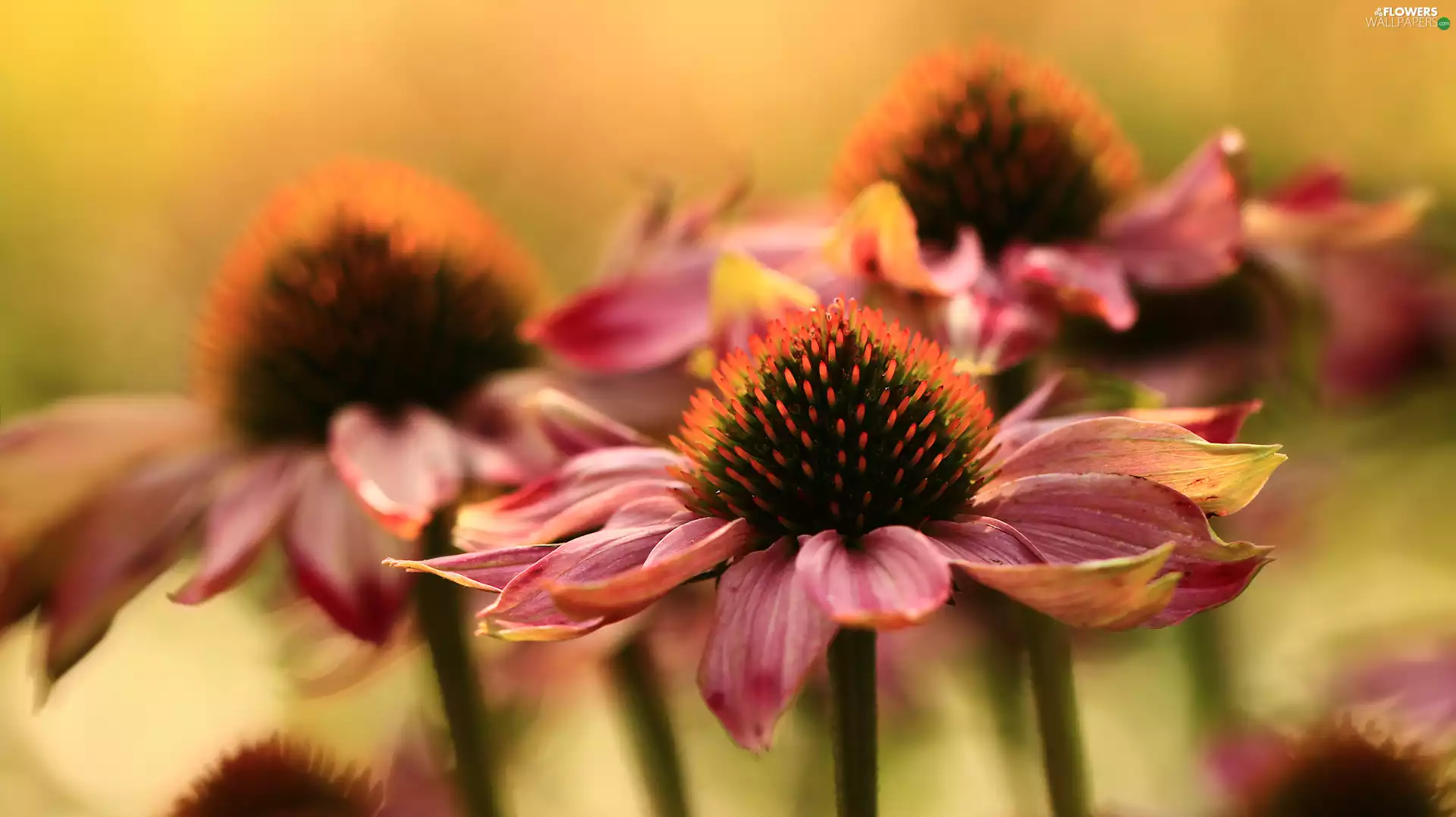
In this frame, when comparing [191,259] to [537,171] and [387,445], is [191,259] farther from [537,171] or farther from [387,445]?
[387,445]

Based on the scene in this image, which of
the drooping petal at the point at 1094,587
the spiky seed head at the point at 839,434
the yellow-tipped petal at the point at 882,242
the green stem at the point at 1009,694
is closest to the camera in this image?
the drooping petal at the point at 1094,587

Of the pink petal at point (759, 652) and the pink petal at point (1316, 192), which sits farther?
the pink petal at point (1316, 192)

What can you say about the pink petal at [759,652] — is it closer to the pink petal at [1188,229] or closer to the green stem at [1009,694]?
the pink petal at [1188,229]

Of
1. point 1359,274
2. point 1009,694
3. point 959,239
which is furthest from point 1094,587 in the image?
point 1359,274

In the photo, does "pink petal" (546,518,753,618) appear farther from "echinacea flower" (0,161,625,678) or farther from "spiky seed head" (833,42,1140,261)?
"spiky seed head" (833,42,1140,261)

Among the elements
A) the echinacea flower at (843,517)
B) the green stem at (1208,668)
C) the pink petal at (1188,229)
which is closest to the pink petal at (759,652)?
the echinacea flower at (843,517)

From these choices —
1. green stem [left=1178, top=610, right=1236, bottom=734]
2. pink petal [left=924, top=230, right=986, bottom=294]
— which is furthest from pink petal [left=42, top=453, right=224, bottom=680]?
green stem [left=1178, top=610, right=1236, bottom=734]

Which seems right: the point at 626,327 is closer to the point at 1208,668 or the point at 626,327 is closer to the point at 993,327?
the point at 993,327
